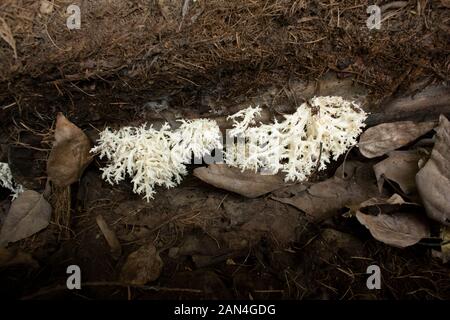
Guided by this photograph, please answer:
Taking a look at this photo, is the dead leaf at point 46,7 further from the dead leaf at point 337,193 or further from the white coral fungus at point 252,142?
the dead leaf at point 337,193

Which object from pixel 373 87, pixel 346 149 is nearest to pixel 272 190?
pixel 346 149

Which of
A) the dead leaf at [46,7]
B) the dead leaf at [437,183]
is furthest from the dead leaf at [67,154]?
the dead leaf at [437,183]

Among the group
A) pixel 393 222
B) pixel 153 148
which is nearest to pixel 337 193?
pixel 393 222

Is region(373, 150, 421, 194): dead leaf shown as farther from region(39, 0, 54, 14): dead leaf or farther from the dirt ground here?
region(39, 0, 54, 14): dead leaf

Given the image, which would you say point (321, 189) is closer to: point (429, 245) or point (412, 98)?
point (429, 245)

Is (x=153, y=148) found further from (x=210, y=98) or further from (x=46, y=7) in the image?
(x=46, y=7)

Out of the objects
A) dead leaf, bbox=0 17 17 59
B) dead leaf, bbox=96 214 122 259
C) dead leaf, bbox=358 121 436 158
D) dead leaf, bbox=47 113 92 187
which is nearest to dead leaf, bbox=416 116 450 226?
dead leaf, bbox=358 121 436 158
